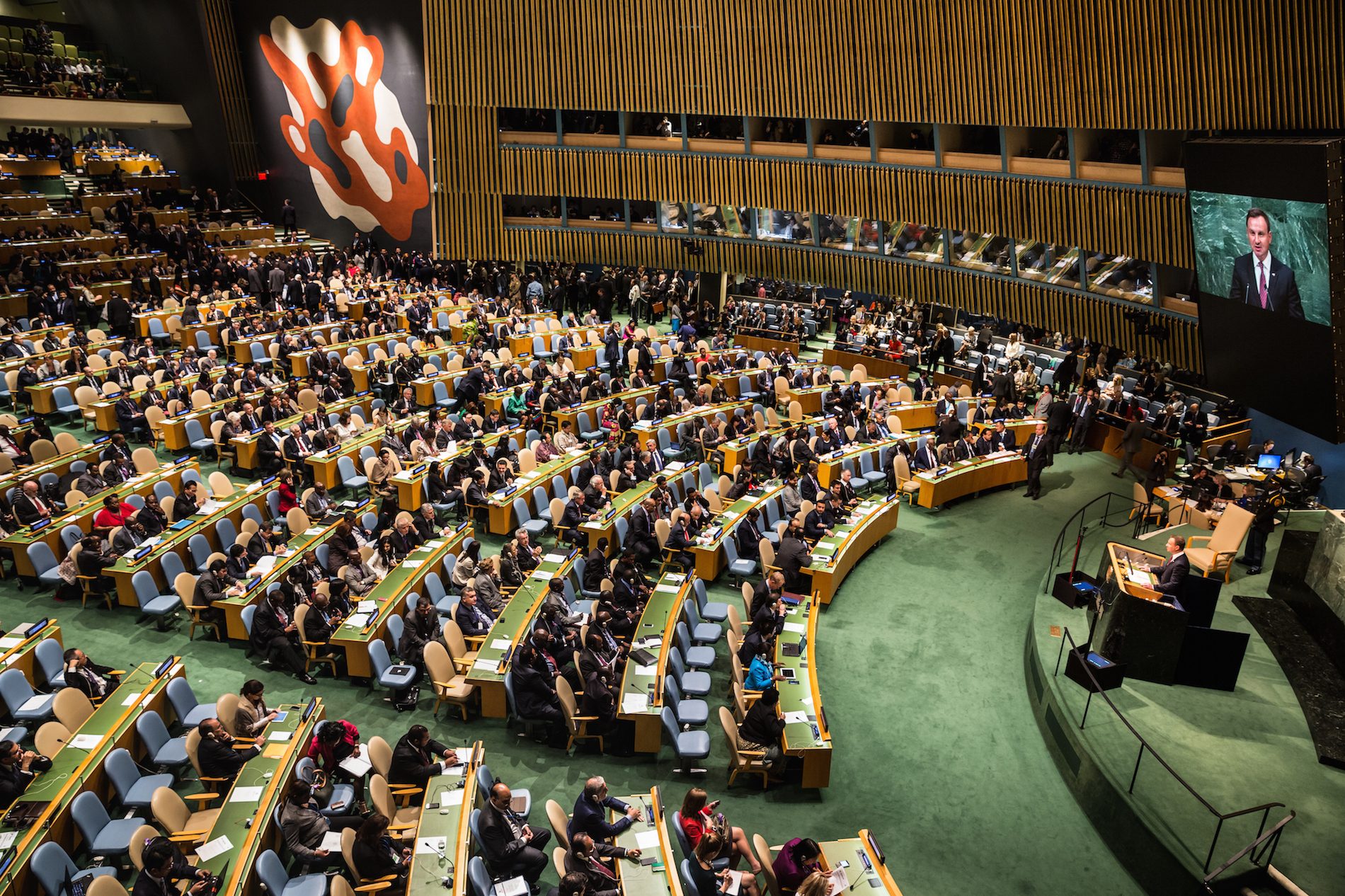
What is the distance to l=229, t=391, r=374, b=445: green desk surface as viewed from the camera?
46.3 ft

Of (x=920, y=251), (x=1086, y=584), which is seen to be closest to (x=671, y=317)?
(x=920, y=251)

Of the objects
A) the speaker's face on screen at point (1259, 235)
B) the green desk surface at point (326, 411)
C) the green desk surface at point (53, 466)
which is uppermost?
the speaker's face on screen at point (1259, 235)

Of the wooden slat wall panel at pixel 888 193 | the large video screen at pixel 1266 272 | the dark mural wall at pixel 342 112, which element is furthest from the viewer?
the dark mural wall at pixel 342 112

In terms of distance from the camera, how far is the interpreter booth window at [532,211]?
23.8 meters

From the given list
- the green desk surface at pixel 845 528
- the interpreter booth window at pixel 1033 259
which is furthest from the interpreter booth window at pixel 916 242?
the green desk surface at pixel 845 528

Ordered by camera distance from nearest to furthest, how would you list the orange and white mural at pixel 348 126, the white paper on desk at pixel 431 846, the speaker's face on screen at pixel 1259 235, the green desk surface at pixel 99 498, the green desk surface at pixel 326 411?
1. the white paper on desk at pixel 431 846
2. the speaker's face on screen at pixel 1259 235
3. the green desk surface at pixel 99 498
4. the green desk surface at pixel 326 411
5. the orange and white mural at pixel 348 126

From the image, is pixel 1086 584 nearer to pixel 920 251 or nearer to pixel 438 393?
pixel 920 251

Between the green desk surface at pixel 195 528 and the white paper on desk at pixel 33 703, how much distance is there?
7.01 ft

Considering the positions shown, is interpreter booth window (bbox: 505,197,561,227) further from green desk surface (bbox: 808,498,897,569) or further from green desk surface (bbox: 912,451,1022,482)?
green desk surface (bbox: 808,498,897,569)

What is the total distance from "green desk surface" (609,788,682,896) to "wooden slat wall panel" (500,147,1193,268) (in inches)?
423

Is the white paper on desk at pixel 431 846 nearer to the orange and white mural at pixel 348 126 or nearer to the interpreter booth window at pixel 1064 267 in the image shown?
the interpreter booth window at pixel 1064 267

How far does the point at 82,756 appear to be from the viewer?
7.58 m

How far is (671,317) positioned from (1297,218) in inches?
734

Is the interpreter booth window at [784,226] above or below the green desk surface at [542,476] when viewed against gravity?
above
